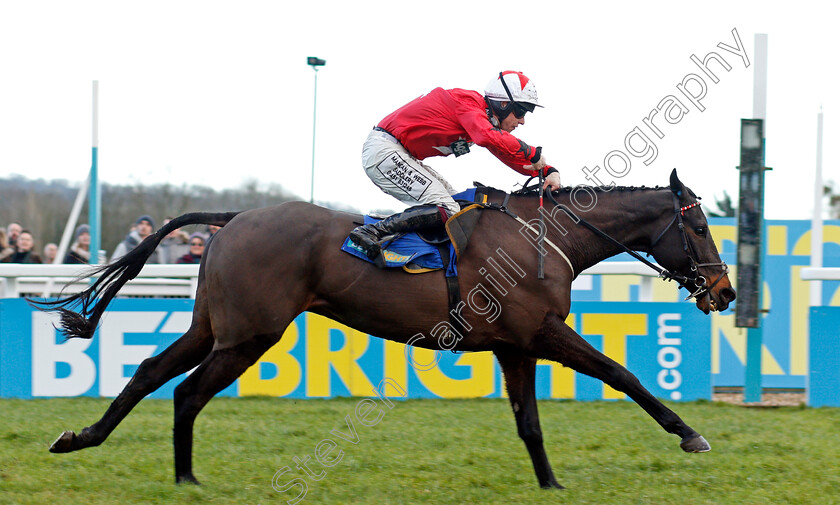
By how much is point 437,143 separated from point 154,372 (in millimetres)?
2094

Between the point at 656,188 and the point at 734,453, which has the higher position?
the point at 656,188

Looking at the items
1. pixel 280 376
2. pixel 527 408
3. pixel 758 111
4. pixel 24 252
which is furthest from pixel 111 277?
pixel 758 111

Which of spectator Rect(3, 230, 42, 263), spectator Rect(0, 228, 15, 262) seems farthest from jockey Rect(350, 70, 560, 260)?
spectator Rect(0, 228, 15, 262)

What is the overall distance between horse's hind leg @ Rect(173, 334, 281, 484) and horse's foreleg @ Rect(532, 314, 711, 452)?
4.93ft

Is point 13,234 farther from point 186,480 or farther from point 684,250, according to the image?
point 684,250

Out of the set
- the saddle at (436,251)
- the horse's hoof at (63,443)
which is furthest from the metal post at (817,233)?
the horse's hoof at (63,443)

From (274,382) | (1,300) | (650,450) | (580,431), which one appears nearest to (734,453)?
(650,450)

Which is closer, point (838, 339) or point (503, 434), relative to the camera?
point (503, 434)

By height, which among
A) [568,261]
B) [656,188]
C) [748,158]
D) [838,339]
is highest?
[748,158]

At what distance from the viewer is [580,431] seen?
6.21 m

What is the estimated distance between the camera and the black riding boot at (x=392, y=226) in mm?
4691

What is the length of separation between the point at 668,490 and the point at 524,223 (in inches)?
65.6

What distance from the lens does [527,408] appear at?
4941mm

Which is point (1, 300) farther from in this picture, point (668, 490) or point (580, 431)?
point (668, 490)
